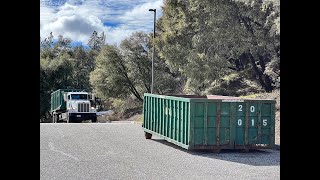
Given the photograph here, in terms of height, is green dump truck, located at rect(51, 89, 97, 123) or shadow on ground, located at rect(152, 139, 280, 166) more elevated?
green dump truck, located at rect(51, 89, 97, 123)

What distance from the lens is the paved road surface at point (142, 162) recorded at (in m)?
10.1

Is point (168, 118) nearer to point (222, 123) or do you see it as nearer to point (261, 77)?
point (222, 123)

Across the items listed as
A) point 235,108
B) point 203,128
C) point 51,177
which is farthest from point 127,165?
point 235,108

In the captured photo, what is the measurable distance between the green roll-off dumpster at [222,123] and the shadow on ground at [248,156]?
0.84 feet

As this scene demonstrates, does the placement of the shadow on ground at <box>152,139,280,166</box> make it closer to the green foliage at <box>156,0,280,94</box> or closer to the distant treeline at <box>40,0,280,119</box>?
the distant treeline at <box>40,0,280,119</box>

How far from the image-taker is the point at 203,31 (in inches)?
1153

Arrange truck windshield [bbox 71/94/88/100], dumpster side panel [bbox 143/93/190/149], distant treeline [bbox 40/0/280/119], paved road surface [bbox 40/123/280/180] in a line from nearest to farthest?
paved road surface [bbox 40/123/280/180] < dumpster side panel [bbox 143/93/190/149] < distant treeline [bbox 40/0/280/119] < truck windshield [bbox 71/94/88/100]

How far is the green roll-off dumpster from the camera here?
45.1ft

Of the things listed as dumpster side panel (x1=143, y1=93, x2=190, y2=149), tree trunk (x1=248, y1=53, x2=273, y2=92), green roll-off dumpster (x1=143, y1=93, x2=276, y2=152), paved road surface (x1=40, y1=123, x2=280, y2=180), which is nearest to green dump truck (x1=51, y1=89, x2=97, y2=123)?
tree trunk (x1=248, y1=53, x2=273, y2=92)

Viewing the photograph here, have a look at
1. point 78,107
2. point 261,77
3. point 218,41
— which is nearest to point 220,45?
point 218,41

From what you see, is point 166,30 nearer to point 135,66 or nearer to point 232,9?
point 232,9

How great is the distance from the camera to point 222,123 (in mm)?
13961

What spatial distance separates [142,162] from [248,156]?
403cm

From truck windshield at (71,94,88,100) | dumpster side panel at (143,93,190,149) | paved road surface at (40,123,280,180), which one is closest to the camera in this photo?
paved road surface at (40,123,280,180)
